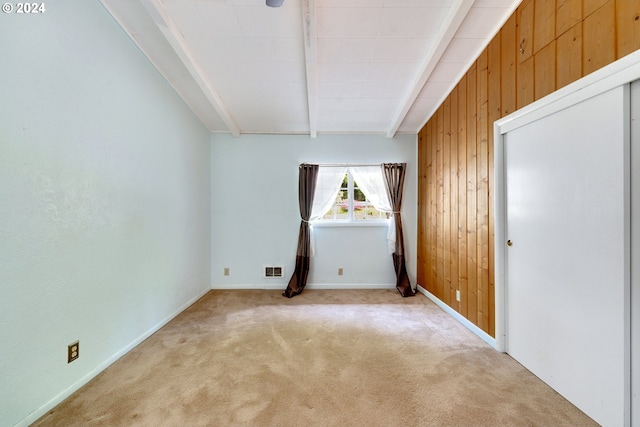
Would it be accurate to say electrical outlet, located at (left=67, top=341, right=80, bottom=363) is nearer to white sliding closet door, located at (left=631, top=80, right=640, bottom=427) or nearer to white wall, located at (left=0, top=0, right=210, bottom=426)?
white wall, located at (left=0, top=0, right=210, bottom=426)

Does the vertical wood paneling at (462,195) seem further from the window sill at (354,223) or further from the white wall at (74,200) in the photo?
the white wall at (74,200)

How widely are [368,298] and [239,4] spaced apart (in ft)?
11.5

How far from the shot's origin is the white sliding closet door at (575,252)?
1.32 meters

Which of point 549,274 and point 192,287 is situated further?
point 192,287

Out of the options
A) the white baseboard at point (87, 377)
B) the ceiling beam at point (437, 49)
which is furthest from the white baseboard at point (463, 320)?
the white baseboard at point (87, 377)

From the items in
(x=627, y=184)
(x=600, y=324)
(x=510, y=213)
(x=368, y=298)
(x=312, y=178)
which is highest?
(x=312, y=178)

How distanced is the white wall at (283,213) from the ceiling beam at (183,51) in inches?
31.6

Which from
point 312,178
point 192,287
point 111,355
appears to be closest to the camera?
point 111,355

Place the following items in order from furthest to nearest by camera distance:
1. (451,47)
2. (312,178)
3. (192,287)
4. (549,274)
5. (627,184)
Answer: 1. (312,178)
2. (192,287)
3. (451,47)
4. (549,274)
5. (627,184)

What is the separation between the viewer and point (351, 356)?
2.07 metres

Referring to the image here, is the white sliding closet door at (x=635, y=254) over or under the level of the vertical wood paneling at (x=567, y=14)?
under

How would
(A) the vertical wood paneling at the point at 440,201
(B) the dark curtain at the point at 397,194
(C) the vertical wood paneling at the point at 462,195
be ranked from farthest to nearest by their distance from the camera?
(B) the dark curtain at the point at 397,194 → (A) the vertical wood paneling at the point at 440,201 → (C) the vertical wood paneling at the point at 462,195

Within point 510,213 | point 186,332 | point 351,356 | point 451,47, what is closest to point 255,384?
point 351,356

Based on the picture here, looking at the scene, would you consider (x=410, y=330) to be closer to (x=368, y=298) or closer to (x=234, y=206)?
(x=368, y=298)
